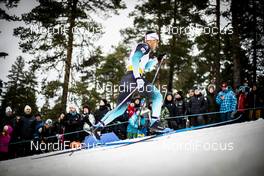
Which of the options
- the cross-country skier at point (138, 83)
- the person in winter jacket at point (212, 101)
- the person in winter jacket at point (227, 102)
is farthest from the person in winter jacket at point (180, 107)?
the cross-country skier at point (138, 83)

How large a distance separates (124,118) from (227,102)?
2985 millimetres

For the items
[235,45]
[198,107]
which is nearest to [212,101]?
[198,107]

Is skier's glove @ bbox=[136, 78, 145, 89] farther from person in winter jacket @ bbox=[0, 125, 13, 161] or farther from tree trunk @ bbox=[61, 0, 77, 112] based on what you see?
tree trunk @ bbox=[61, 0, 77, 112]

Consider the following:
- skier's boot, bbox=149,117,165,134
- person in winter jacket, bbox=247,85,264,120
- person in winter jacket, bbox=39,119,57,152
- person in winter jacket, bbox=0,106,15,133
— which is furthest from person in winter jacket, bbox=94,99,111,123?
person in winter jacket, bbox=247,85,264,120

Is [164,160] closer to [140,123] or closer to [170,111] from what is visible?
[140,123]

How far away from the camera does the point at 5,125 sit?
6.63 m

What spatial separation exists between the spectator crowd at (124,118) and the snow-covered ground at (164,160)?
1.26 meters

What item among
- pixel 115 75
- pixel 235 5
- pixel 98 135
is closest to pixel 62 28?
pixel 98 135

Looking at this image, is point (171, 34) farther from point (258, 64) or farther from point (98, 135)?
point (98, 135)

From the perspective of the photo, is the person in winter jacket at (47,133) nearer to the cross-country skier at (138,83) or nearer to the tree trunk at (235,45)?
the cross-country skier at (138,83)

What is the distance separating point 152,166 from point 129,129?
2495 millimetres

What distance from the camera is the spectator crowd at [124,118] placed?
6516 millimetres

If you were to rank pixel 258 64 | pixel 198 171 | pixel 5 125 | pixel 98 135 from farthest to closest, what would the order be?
pixel 258 64 < pixel 5 125 < pixel 98 135 < pixel 198 171

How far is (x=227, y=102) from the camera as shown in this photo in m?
7.43
